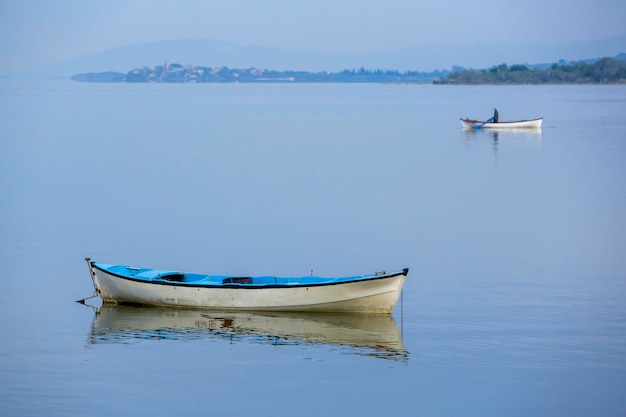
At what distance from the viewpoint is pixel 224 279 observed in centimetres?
2645

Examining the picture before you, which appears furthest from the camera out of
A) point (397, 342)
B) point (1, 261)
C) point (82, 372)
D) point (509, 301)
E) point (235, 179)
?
point (235, 179)

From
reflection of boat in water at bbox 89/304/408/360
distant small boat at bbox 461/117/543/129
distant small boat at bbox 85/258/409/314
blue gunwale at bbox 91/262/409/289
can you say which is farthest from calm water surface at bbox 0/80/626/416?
distant small boat at bbox 461/117/543/129

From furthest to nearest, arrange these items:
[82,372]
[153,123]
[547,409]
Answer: [153,123]
[82,372]
[547,409]

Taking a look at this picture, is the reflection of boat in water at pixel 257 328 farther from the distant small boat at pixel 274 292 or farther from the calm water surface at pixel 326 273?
the distant small boat at pixel 274 292

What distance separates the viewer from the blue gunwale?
2530 centimetres

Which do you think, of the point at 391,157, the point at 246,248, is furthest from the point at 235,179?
the point at 246,248

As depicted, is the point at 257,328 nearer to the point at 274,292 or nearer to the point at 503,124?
the point at 274,292

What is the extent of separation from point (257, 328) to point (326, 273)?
646cm

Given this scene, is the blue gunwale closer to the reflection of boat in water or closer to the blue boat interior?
the blue boat interior

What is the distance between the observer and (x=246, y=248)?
115ft

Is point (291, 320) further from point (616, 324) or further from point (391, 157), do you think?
point (391, 157)

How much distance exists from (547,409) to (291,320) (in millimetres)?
7243

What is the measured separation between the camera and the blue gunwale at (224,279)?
83.0 ft

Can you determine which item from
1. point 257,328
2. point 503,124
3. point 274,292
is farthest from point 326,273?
point 503,124
